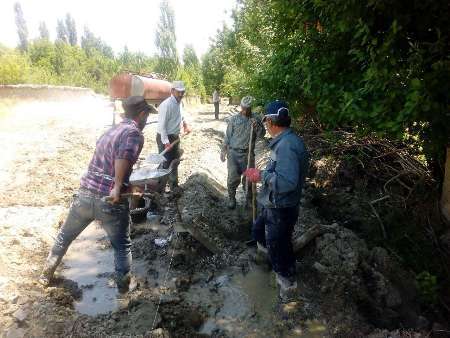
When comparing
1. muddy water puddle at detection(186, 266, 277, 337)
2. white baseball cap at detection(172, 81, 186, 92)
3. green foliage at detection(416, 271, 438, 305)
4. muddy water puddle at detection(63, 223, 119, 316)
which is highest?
white baseball cap at detection(172, 81, 186, 92)

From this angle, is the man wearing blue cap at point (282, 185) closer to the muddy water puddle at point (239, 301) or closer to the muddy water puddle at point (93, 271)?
the muddy water puddle at point (239, 301)

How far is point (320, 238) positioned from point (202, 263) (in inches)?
61.1

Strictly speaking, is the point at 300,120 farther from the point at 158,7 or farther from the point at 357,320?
the point at 158,7

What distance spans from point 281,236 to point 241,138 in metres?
2.46

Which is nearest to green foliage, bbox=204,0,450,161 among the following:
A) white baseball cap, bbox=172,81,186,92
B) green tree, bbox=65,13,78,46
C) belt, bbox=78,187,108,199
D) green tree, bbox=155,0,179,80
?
white baseball cap, bbox=172,81,186,92

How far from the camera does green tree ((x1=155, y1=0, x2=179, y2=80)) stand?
4047 centimetres

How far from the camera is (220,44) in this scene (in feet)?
86.2

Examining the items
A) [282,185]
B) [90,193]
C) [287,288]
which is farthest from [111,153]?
[287,288]

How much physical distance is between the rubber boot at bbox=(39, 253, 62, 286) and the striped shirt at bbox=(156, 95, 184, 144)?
2896mm

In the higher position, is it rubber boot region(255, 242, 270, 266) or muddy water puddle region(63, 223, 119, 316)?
rubber boot region(255, 242, 270, 266)

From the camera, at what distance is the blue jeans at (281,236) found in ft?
12.3

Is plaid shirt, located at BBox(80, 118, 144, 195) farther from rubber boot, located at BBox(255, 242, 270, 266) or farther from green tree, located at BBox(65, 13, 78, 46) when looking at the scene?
green tree, located at BBox(65, 13, 78, 46)

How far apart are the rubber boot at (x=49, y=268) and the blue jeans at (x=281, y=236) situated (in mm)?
2278

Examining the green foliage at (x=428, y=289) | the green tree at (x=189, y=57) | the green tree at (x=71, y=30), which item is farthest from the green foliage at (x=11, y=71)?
the green tree at (x=71, y=30)
